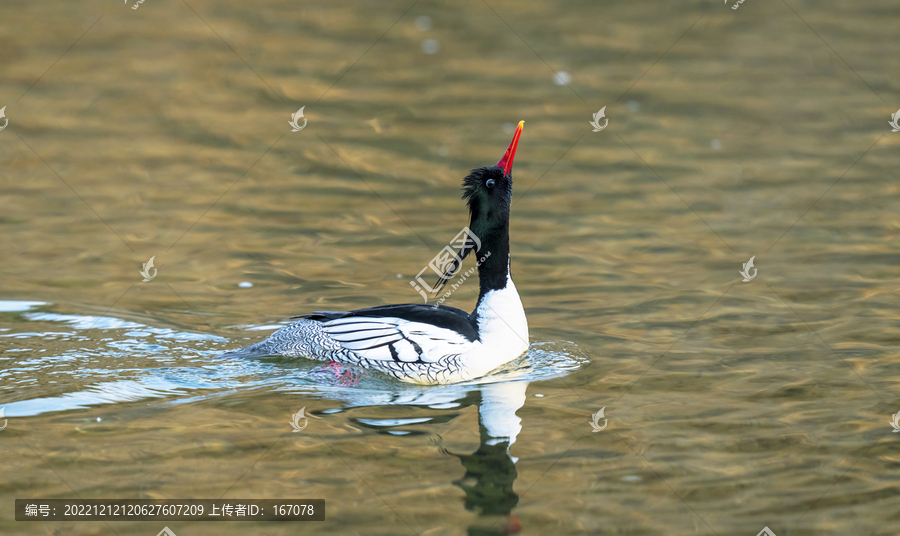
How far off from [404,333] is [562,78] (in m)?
10.3

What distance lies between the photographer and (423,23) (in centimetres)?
1892

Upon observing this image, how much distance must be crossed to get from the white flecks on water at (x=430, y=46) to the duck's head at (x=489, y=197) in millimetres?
10447

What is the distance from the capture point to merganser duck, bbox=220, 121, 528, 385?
26.3 feet

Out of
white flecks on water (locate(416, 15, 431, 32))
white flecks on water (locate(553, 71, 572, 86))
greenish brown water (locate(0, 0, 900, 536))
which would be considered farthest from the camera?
white flecks on water (locate(416, 15, 431, 32))

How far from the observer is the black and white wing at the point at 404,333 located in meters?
8.00

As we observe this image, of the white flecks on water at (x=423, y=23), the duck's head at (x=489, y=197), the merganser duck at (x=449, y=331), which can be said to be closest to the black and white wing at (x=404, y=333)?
the merganser duck at (x=449, y=331)

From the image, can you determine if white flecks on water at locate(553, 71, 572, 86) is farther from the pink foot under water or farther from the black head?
the pink foot under water

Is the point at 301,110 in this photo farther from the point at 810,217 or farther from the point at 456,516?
the point at 456,516

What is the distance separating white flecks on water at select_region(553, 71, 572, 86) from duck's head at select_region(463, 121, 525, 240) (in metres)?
9.38

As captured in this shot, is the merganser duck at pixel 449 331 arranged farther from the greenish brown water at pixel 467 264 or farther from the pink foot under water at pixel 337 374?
the greenish brown water at pixel 467 264

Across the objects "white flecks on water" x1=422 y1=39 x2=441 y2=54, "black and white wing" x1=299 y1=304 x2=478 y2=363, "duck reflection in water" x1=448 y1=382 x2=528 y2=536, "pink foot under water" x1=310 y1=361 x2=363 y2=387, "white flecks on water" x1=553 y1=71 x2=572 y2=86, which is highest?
"white flecks on water" x1=422 y1=39 x2=441 y2=54

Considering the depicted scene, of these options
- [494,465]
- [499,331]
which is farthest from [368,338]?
[494,465]

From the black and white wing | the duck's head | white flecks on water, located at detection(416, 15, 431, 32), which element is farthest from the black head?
white flecks on water, located at detection(416, 15, 431, 32)

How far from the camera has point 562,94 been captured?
16.9 m
